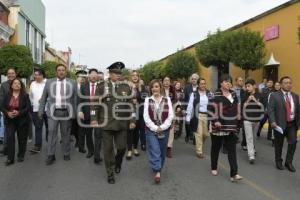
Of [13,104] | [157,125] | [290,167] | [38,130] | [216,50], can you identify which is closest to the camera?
[157,125]

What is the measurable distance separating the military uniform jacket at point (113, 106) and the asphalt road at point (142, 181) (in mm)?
930

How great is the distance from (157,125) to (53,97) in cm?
250

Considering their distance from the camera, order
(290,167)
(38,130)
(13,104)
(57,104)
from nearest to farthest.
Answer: (290,167) → (13,104) → (57,104) → (38,130)

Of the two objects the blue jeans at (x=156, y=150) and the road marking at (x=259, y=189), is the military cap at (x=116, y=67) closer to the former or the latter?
the blue jeans at (x=156, y=150)

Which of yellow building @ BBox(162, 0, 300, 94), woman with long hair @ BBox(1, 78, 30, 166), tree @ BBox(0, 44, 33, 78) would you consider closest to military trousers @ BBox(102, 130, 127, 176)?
woman with long hair @ BBox(1, 78, 30, 166)

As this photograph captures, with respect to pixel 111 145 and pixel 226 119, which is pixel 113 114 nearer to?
pixel 111 145

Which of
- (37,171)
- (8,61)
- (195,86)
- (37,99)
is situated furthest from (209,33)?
(37,171)

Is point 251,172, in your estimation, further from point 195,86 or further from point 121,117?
point 195,86

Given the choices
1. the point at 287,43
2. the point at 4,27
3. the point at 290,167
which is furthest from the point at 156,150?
the point at 4,27

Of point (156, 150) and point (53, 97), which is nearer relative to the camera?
point (156, 150)

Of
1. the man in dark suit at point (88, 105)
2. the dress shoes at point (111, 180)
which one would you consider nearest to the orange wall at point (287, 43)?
the man in dark suit at point (88, 105)

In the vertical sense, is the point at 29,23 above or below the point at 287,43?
above

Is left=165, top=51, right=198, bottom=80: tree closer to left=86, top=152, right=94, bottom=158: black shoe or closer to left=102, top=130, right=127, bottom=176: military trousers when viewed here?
left=86, top=152, right=94, bottom=158: black shoe

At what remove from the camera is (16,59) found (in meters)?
28.7
